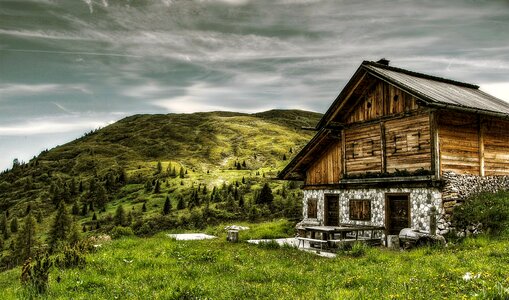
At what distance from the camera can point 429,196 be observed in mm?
20984

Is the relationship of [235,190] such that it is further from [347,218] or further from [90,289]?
[90,289]

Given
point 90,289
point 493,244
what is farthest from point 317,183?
point 90,289

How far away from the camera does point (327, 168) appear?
94.4 feet

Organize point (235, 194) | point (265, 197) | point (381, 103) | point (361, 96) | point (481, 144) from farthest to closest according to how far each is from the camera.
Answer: point (235, 194)
point (265, 197)
point (361, 96)
point (381, 103)
point (481, 144)

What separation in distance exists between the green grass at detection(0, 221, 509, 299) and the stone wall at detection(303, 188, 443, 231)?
3.45 m

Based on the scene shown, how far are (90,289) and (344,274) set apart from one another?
774 cm

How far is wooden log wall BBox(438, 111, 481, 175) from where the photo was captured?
847 inches

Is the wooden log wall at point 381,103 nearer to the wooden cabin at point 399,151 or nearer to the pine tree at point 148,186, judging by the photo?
the wooden cabin at point 399,151

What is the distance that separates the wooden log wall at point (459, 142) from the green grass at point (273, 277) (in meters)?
5.30

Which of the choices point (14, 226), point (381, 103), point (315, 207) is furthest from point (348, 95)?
point (14, 226)

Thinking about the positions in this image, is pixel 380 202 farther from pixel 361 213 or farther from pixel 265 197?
pixel 265 197

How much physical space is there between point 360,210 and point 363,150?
3801 mm

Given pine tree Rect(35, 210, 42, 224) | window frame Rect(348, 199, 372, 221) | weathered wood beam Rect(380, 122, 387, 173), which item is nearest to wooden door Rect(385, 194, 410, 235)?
window frame Rect(348, 199, 372, 221)

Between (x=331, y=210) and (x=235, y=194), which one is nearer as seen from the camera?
(x=331, y=210)
